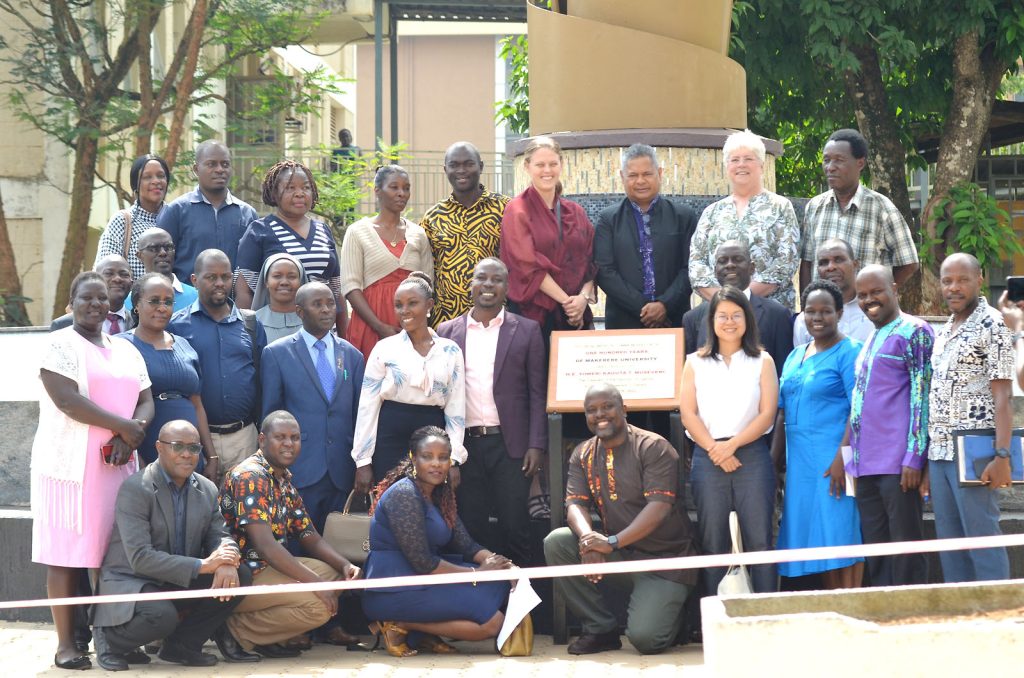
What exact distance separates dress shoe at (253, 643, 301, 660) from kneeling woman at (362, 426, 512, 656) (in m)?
0.46

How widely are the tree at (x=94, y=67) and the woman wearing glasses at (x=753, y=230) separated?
875 cm

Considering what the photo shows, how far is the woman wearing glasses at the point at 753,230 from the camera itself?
8336 mm


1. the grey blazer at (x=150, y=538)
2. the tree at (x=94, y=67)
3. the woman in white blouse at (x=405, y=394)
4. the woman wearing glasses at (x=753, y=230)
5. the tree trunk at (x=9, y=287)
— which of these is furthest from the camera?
the tree at (x=94, y=67)

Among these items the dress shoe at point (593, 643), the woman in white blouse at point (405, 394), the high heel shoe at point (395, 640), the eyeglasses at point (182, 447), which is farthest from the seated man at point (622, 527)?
the eyeglasses at point (182, 447)

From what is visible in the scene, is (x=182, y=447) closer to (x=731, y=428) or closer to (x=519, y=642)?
(x=519, y=642)

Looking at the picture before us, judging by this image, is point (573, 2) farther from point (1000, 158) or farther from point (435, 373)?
point (1000, 158)

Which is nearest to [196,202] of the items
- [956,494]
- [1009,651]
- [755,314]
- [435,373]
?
[435,373]

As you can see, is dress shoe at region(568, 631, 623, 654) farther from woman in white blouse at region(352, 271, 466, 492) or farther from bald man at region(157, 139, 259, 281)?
bald man at region(157, 139, 259, 281)

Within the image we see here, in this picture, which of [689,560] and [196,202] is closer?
[689,560]

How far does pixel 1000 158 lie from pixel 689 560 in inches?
590

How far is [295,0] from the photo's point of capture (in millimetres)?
18422

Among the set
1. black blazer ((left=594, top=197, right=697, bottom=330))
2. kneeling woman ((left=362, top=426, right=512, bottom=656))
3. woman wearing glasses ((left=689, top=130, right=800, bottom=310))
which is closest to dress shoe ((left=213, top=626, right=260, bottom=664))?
kneeling woman ((left=362, top=426, right=512, bottom=656))

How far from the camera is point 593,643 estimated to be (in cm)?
770

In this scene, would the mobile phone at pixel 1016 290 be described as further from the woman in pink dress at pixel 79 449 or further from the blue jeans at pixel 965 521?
the woman in pink dress at pixel 79 449
